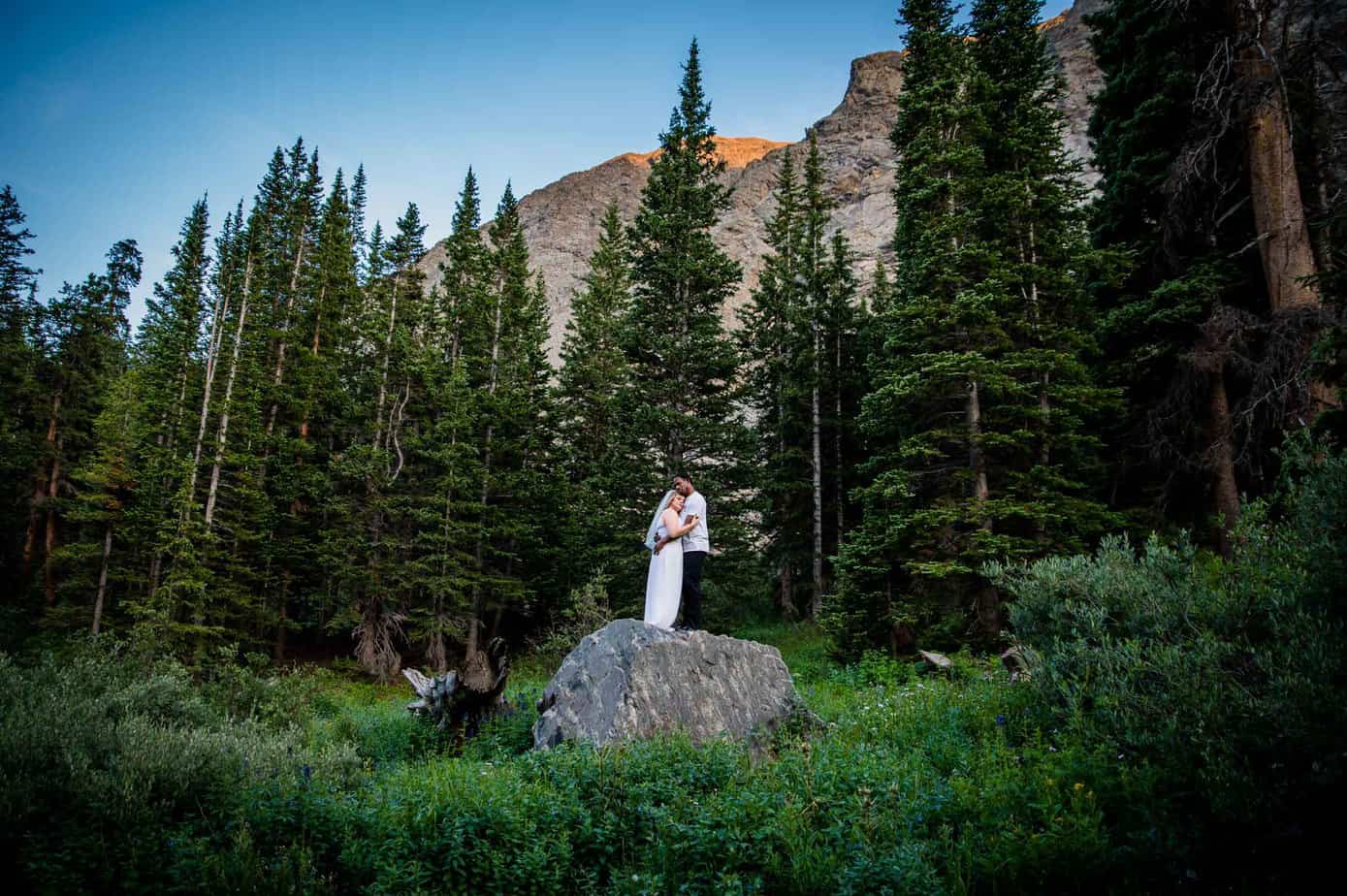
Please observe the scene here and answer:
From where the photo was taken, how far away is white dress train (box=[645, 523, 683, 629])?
8797 mm

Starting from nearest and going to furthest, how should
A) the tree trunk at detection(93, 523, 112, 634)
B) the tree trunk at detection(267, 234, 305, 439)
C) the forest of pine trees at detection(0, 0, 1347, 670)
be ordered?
the forest of pine trees at detection(0, 0, 1347, 670) < the tree trunk at detection(93, 523, 112, 634) < the tree trunk at detection(267, 234, 305, 439)

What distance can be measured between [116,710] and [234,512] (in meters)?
18.3

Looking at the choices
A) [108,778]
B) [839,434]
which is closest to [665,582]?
[108,778]

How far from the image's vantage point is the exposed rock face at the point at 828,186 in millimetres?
77312

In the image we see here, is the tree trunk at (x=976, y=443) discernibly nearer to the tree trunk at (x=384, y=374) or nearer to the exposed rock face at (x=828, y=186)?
the tree trunk at (x=384, y=374)

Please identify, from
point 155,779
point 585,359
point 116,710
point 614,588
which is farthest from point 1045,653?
point 585,359

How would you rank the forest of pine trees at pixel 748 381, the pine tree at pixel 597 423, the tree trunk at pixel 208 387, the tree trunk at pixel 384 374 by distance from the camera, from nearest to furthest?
the forest of pine trees at pixel 748 381
the pine tree at pixel 597 423
the tree trunk at pixel 208 387
the tree trunk at pixel 384 374

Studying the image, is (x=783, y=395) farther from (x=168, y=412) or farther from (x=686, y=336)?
(x=168, y=412)

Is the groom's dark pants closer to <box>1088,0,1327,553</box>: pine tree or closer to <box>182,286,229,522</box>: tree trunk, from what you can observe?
<box>1088,0,1327,553</box>: pine tree

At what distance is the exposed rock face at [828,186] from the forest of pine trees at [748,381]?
43.6m

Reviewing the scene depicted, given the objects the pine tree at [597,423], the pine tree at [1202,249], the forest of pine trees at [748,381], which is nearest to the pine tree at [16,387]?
the forest of pine trees at [748,381]

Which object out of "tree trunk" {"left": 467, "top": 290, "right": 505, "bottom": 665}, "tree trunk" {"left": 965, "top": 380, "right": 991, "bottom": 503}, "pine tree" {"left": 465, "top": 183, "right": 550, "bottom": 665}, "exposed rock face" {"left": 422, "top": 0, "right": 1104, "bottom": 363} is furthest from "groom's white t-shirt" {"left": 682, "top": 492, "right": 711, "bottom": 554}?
"exposed rock face" {"left": 422, "top": 0, "right": 1104, "bottom": 363}

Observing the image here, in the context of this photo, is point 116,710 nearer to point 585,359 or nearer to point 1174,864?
point 1174,864

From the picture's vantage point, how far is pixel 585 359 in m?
27.9
